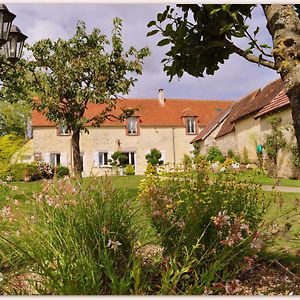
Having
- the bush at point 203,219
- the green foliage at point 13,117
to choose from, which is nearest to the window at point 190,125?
the green foliage at point 13,117

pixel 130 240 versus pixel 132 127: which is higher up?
pixel 132 127

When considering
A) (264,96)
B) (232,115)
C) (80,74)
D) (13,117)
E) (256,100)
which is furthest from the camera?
(232,115)

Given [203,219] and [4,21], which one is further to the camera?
[4,21]

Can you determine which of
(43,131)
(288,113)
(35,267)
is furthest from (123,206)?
(43,131)

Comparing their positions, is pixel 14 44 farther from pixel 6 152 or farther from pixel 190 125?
pixel 190 125

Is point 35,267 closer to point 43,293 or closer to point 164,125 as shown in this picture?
point 43,293

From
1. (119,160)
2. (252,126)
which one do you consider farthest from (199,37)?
(252,126)

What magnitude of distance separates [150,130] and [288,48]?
76.4 feet

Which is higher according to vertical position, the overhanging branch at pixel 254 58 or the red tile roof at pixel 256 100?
the red tile roof at pixel 256 100

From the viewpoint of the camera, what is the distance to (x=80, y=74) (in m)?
8.52

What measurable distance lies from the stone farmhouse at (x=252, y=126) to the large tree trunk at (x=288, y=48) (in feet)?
44.2

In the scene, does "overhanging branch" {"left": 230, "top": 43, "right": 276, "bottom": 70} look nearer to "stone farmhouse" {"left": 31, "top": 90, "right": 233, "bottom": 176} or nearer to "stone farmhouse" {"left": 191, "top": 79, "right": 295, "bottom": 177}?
"stone farmhouse" {"left": 191, "top": 79, "right": 295, "bottom": 177}

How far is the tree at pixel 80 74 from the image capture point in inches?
326

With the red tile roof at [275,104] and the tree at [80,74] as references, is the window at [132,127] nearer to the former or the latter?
the red tile roof at [275,104]
